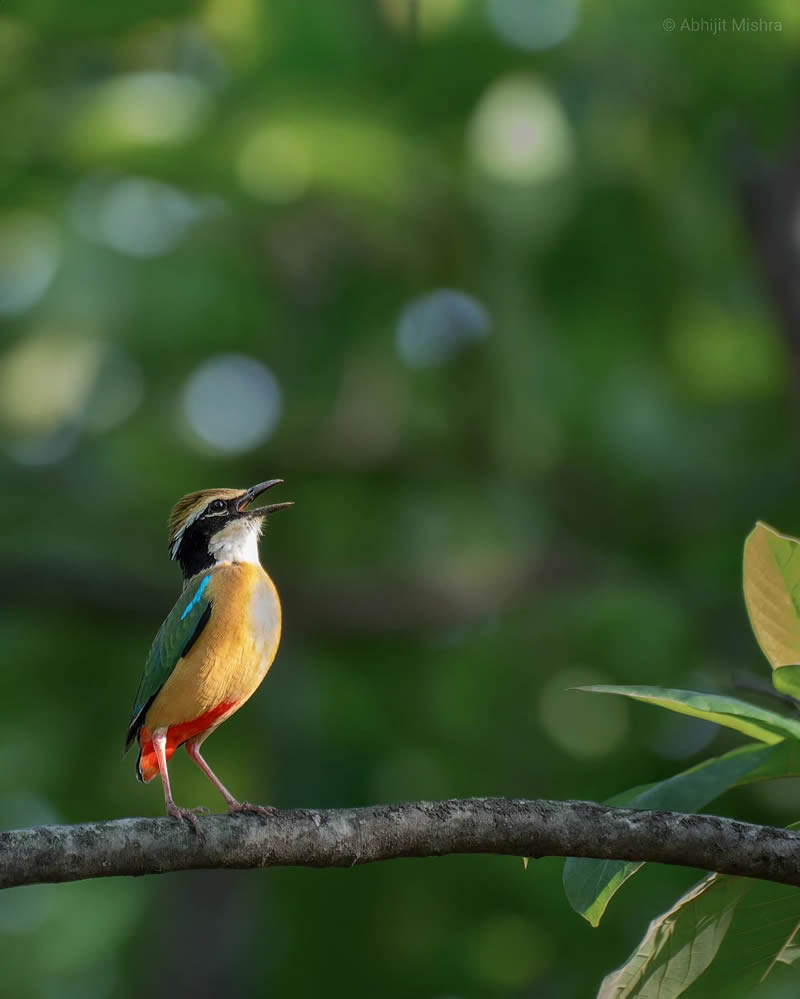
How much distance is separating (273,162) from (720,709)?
7.03 metres

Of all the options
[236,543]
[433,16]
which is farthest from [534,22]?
[236,543]

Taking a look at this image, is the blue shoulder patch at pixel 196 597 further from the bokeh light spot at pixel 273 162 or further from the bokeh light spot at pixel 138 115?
the bokeh light spot at pixel 138 115

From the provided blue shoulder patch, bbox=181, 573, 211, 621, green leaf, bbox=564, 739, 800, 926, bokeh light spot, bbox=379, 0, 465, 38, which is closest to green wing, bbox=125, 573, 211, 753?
blue shoulder patch, bbox=181, 573, 211, 621

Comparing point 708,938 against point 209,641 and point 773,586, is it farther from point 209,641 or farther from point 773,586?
point 209,641

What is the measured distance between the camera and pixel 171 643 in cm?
330

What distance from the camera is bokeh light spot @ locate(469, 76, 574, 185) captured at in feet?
28.6

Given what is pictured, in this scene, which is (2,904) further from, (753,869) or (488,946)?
(753,869)

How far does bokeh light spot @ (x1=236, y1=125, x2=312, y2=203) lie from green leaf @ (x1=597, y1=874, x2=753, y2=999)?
701cm

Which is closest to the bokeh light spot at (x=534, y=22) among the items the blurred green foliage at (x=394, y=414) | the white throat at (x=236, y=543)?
the blurred green foliage at (x=394, y=414)

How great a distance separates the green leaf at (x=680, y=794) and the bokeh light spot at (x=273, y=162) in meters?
6.80

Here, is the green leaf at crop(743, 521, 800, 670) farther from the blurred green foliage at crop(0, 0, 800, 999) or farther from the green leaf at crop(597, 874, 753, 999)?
the blurred green foliage at crop(0, 0, 800, 999)

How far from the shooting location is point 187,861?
2.41 metres

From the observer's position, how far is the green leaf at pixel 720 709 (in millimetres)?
2551

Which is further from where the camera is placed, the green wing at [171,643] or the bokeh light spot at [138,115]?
the bokeh light spot at [138,115]
